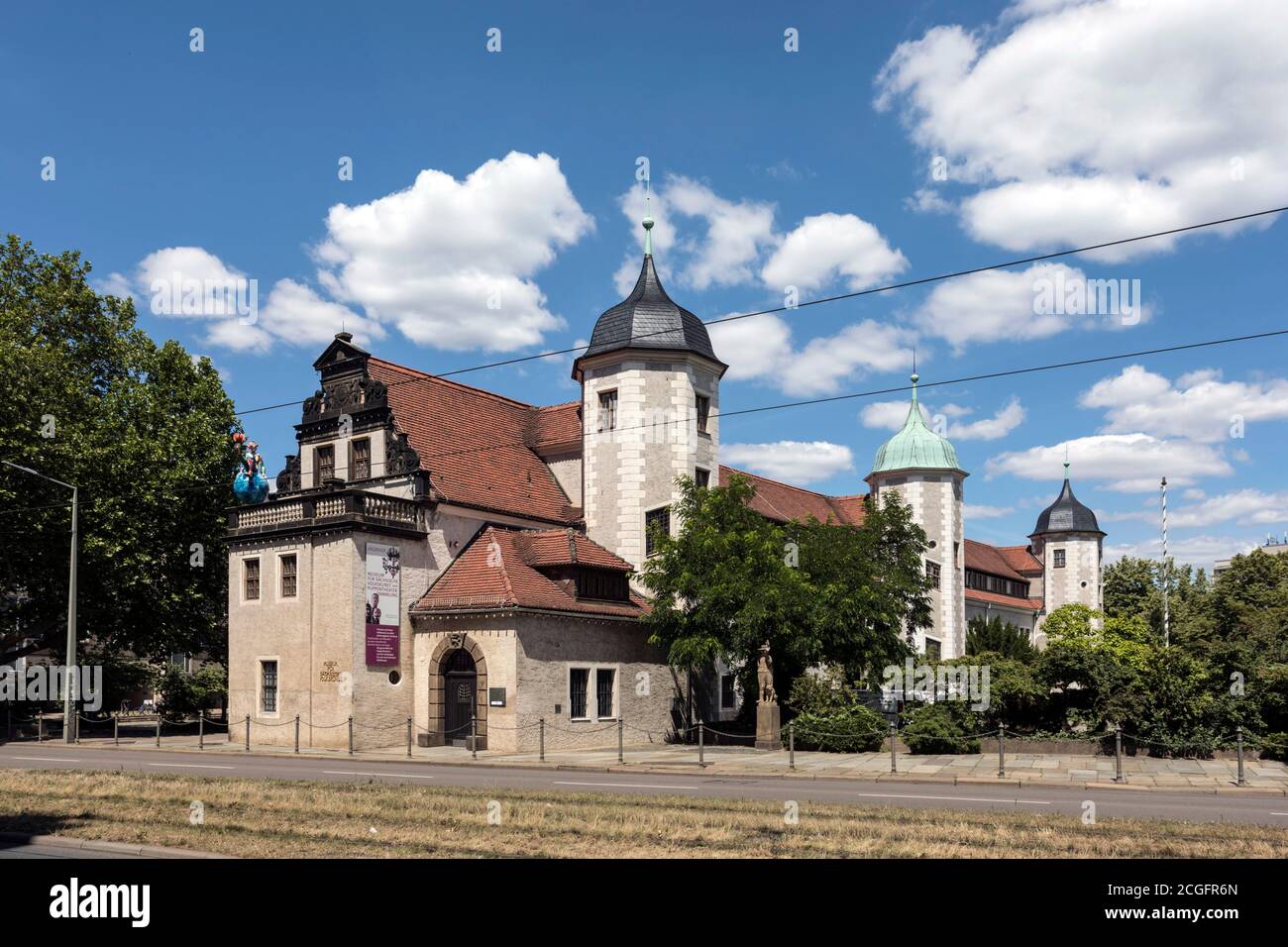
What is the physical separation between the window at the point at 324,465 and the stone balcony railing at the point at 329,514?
7.45 ft

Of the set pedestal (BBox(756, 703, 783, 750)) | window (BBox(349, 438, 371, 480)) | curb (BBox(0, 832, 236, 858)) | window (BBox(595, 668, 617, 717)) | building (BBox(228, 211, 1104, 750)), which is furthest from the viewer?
window (BBox(349, 438, 371, 480))

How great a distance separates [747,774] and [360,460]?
709 inches

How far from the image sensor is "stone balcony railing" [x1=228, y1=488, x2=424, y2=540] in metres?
31.9

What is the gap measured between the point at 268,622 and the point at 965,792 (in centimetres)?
2258

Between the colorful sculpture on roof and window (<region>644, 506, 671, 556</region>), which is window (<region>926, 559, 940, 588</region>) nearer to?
window (<region>644, 506, 671, 556</region>)

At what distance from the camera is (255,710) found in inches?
1340

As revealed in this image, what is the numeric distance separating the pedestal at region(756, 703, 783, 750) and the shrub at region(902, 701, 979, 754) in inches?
164

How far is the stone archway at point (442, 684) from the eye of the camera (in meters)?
31.4

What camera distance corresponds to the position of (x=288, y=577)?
33812mm

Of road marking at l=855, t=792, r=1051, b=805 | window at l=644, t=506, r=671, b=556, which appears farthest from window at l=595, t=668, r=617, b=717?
road marking at l=855, t=792, r=1051, b=805

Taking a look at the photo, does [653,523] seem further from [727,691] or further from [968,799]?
[968,799]

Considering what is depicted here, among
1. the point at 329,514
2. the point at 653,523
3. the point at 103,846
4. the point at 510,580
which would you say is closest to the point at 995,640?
the point at 653,523

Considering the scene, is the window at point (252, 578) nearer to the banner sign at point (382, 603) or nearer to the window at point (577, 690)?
the banner sign at point (382, 603)
